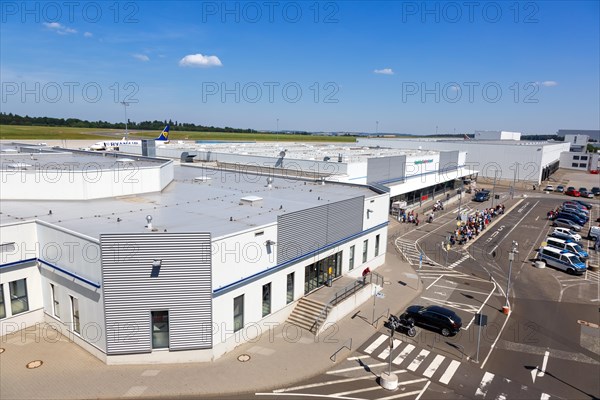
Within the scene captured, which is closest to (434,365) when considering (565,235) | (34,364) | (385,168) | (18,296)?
(34,364)

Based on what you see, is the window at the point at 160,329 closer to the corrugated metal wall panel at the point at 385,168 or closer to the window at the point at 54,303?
the window at the point at 54,303

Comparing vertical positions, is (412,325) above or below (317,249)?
below

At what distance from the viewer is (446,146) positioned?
88.4 metres

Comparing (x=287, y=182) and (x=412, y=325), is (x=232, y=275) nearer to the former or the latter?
(x=412, y=325)

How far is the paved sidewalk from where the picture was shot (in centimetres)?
1432

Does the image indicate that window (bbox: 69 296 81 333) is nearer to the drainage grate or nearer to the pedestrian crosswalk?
the drainage grate

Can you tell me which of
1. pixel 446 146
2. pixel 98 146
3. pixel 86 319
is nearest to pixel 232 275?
pixel 86 319

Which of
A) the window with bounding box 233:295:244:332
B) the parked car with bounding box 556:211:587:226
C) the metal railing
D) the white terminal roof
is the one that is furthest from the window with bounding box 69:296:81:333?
the parked car with bounding box 556:211:587:226

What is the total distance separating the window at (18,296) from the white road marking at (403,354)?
16395mm

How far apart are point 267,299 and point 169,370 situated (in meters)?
5.26

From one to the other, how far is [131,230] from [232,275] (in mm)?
4881

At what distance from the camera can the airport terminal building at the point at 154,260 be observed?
15.5 m

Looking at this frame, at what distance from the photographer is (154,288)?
1550 cm

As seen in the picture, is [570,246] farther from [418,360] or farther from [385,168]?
[418,360]
